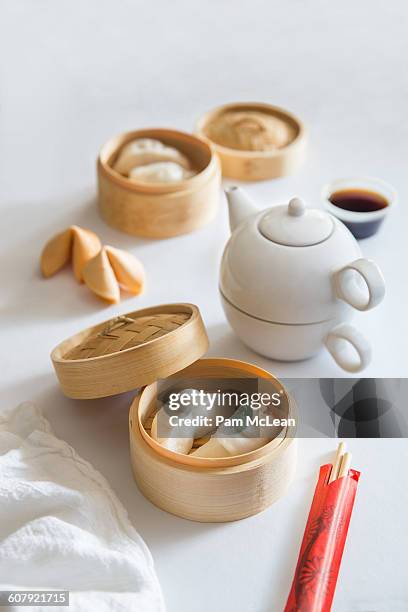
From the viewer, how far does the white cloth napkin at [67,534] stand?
99 cm

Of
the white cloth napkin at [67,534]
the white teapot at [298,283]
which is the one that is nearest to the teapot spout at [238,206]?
the white teapot at [298,283]

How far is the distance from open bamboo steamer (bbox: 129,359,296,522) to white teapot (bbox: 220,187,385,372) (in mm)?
159

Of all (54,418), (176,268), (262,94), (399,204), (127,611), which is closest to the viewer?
(127,611)

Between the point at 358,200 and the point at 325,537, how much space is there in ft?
2.59

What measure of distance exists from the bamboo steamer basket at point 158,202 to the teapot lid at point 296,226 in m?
0.37

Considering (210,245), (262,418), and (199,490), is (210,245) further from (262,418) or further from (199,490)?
(199,490)

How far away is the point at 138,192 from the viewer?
1.63 metres

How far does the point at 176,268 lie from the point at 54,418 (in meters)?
0.42

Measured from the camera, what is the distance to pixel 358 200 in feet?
5.43

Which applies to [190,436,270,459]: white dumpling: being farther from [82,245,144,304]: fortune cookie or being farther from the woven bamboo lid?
[82,245,144,304]: fortune cookie

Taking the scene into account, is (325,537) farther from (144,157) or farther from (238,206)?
(144,157)

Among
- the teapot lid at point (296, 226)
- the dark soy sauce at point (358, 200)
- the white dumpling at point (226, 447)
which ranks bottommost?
the white dumpling at point (226, 447)


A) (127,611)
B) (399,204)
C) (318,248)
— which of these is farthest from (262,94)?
(127,611)

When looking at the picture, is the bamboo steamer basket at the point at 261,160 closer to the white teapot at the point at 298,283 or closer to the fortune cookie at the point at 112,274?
the fortune cookie at the point at 112,274
